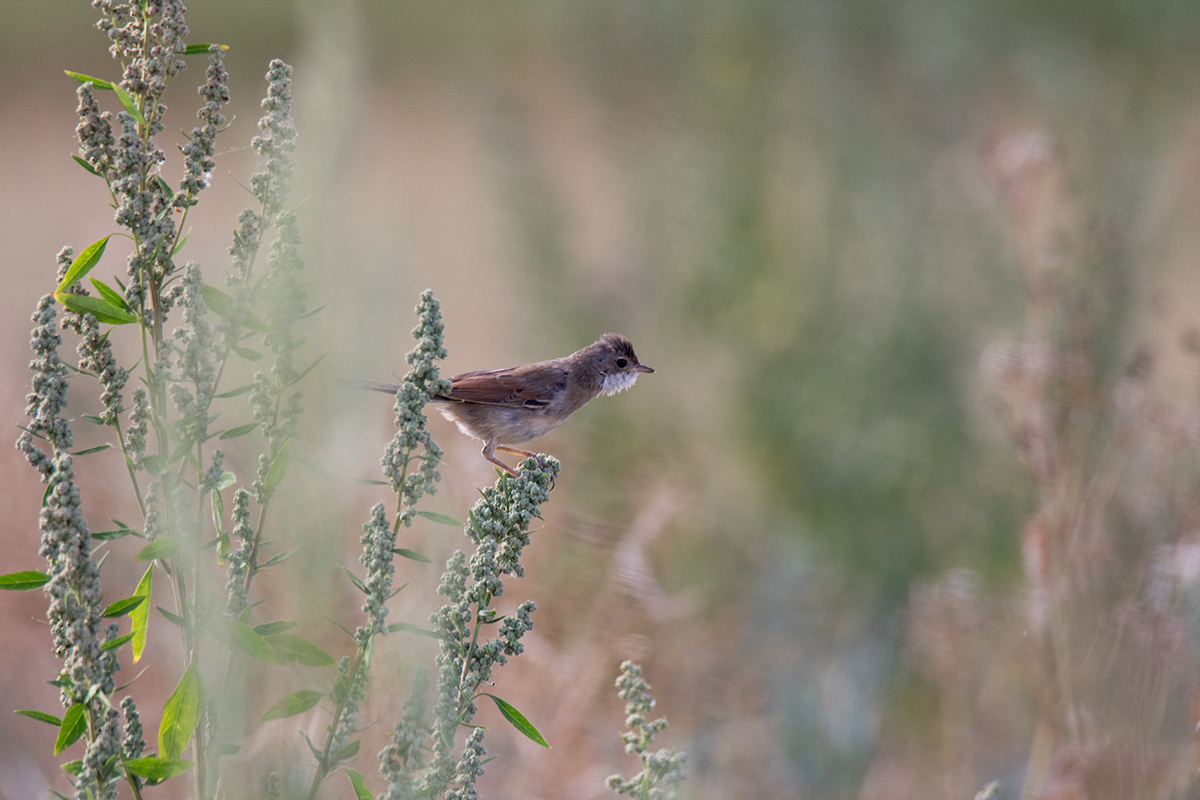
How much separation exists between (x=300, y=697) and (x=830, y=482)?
3.23 m

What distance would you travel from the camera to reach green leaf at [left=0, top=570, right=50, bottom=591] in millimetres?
1242

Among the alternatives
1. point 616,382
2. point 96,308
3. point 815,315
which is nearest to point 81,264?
point 96,308

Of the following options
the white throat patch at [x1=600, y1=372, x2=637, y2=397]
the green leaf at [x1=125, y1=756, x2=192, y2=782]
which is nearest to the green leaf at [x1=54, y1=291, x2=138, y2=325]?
the green leaf at [x1=125, y1=756, x2=192, y2=782]

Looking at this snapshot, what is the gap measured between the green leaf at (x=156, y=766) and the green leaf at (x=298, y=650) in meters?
0.16

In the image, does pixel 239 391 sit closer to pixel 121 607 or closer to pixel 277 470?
pixel 277 470

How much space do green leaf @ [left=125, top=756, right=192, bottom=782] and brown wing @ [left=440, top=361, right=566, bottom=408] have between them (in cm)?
165

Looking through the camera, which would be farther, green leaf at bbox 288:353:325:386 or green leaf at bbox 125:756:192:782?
green leaf at bbox 125:756:192:782

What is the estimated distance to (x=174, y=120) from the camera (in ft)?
26.6

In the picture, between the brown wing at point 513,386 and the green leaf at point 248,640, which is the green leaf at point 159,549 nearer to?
the green leaf at point 248,640

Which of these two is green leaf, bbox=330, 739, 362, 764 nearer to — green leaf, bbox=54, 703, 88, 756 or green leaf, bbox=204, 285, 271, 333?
green leaf, bbox=54, 703, 88, 756

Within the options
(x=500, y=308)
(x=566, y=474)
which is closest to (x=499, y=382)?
(x=566, y=474)

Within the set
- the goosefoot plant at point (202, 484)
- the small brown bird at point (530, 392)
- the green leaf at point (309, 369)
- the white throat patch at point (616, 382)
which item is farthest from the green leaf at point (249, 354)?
the white throat patch at point (616, 382)

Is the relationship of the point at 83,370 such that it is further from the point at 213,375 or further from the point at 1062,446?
the point at 1062,446

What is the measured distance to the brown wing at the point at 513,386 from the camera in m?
2.89
